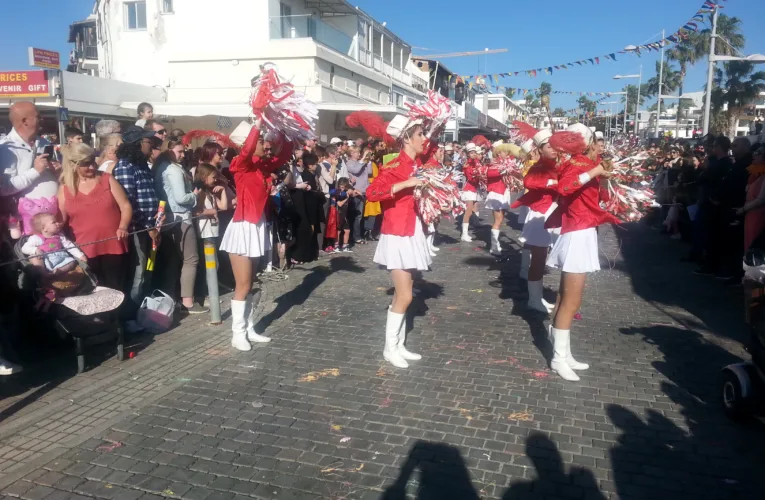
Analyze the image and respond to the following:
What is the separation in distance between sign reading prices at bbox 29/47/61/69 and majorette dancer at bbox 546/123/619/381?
1357cm

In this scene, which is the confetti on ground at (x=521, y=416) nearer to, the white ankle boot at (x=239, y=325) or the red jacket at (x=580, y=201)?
the red jacket at (x=580, y=201)

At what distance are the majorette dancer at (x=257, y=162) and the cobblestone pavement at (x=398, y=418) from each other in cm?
67

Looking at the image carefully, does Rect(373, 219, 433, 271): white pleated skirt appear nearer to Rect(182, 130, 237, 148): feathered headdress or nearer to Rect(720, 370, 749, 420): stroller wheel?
Rect(720, 370, 749, 420): stroller wheel

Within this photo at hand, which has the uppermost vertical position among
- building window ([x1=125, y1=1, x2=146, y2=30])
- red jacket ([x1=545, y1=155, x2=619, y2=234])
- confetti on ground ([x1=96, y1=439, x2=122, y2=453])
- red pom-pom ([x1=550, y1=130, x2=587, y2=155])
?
building window ([x1=125, y1=1, x2=146, y2=30])

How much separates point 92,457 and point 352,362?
91.9 inches

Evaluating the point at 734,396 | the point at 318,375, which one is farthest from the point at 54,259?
the point at 734,396

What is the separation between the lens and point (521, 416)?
433cm

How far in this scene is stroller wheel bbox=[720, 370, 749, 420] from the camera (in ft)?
13.5

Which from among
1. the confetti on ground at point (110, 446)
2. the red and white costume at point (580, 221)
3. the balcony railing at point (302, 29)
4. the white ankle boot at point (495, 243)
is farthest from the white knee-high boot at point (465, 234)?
the balcony railing at point (302, 29)

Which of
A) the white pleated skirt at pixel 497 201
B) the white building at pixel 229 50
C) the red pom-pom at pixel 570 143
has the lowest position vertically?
the white pleated skirt at pixel 497 201

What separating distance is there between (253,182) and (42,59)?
38.4ft

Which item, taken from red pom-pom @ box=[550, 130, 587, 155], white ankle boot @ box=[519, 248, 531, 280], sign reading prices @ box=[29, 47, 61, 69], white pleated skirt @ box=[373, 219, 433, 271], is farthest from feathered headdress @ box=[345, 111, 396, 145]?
sign reading prices @ box=[29, 47, 61, 69]

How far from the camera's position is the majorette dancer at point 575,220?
4742 mm

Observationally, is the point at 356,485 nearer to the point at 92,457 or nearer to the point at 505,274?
the point at 92,457
